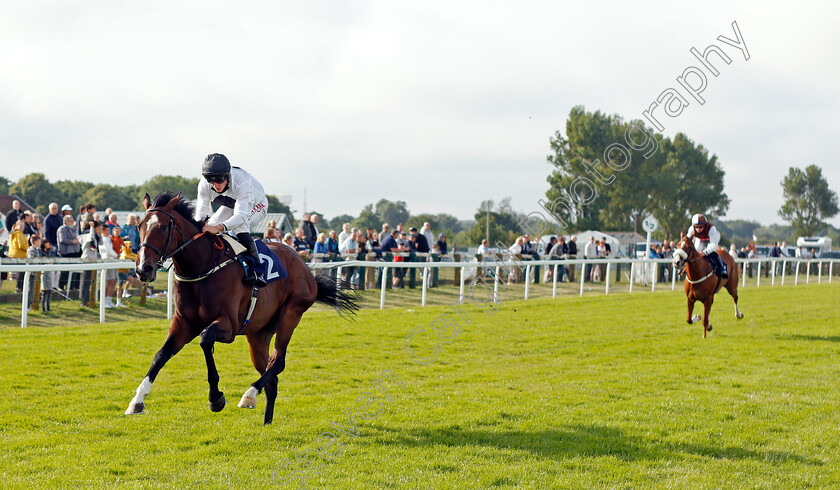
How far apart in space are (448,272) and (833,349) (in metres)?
9.52

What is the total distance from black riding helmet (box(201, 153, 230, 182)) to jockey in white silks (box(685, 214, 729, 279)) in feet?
26.8

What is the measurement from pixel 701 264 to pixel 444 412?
659 centimetres

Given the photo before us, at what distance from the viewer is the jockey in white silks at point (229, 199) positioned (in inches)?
199

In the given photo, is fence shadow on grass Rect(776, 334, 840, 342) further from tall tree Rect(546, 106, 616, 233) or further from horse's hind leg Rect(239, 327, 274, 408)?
tall tree Rect(546, 106, 616, 233)

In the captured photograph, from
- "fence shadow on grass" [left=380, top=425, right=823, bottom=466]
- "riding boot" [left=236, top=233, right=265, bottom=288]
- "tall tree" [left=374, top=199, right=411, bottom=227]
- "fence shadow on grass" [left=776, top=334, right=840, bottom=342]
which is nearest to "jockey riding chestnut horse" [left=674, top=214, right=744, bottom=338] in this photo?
"fence shadow on grass" [left=776, top=334, right=840, bottom=342]

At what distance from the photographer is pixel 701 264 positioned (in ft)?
35.7

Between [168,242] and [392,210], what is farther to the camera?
[392,210]

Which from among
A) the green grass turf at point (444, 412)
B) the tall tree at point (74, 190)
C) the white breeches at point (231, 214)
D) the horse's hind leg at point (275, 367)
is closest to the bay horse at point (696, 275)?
the green grass turf at point (444, 412)

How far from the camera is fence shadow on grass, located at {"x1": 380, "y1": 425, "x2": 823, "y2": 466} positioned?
4.77m

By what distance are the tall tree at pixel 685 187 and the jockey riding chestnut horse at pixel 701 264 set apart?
39.0 meters

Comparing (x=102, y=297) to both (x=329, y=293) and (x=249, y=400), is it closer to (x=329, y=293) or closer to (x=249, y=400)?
(x=329, y=293)

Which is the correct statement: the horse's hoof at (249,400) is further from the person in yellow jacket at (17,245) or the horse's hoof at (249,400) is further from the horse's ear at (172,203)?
the person in yellow jacket at (17,245)

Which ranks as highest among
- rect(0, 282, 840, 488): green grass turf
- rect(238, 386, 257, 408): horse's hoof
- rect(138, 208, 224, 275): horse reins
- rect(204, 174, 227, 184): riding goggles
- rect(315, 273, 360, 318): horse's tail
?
rect(204, 174, 227, 184): riding goggles

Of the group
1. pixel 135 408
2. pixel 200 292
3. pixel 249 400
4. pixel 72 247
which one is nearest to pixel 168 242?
pixel 200 292
